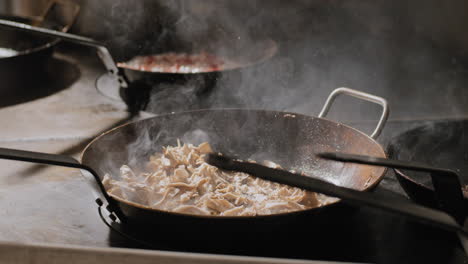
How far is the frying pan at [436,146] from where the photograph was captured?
1.63 m

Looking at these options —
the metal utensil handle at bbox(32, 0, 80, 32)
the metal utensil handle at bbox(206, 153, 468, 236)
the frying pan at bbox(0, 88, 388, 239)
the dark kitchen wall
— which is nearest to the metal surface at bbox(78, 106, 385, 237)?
the frying pan at bbox(0, 88, 388, 239)

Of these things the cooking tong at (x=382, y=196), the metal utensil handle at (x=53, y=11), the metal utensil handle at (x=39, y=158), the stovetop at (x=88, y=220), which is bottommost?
the stovetop at (x=88, y=220)

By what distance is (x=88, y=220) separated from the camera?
1.38 metres

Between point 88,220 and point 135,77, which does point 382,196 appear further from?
point 135,77

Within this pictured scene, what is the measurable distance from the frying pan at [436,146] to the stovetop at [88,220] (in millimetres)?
106

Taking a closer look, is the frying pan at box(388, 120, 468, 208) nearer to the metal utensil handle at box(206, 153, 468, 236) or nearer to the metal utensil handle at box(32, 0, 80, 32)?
the metal utensil handle at box(206, 153, 468, 236)

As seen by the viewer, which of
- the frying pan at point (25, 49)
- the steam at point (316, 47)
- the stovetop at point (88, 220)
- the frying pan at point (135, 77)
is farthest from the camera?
the steam at point (316, 47)

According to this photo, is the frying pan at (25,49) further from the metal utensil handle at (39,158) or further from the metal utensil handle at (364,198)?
the metal utensil handle at (364,198)

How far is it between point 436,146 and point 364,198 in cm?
96

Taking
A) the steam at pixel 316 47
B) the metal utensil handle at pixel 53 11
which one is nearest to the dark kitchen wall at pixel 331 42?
the steam at pixel 316 47

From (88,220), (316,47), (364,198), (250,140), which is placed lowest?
(88,220)

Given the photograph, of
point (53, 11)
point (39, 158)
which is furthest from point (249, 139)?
point (53, 11)

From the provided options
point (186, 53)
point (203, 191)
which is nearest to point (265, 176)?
point (203, 191)

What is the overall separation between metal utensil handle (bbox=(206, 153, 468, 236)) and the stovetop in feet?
0.65
